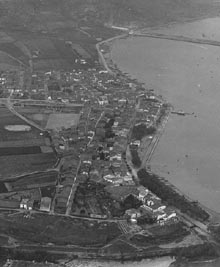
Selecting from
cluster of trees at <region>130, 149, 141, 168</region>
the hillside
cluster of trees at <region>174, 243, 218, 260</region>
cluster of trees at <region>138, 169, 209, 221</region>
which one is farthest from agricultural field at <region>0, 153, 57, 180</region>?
the hillside

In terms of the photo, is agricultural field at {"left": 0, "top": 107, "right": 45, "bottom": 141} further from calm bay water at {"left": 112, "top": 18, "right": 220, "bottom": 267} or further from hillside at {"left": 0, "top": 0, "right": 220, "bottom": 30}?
hillside at {"left": 0, "top": 0, "right": 220, "bottom": 30}

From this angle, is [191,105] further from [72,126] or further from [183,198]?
[183,198]

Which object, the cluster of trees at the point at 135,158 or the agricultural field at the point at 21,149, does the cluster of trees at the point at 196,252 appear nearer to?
the cluster of trees at the point at 135,158

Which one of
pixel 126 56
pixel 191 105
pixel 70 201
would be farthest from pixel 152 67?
pixel 70 201

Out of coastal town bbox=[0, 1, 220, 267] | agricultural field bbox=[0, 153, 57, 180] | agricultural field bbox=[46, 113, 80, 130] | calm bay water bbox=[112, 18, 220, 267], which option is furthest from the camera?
agricultural field bbox=[46, 113, 80, 130]

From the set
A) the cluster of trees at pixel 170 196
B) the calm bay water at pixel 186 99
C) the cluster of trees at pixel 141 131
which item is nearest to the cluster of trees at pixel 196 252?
the cluster of trees at pixel 170 196

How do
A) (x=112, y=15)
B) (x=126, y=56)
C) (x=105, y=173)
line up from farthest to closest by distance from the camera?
1. (x=112, y=15)
2. (x=126, y=56)
3. (x=105, y=173)

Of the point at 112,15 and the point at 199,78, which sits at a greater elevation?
the point at 112,15
